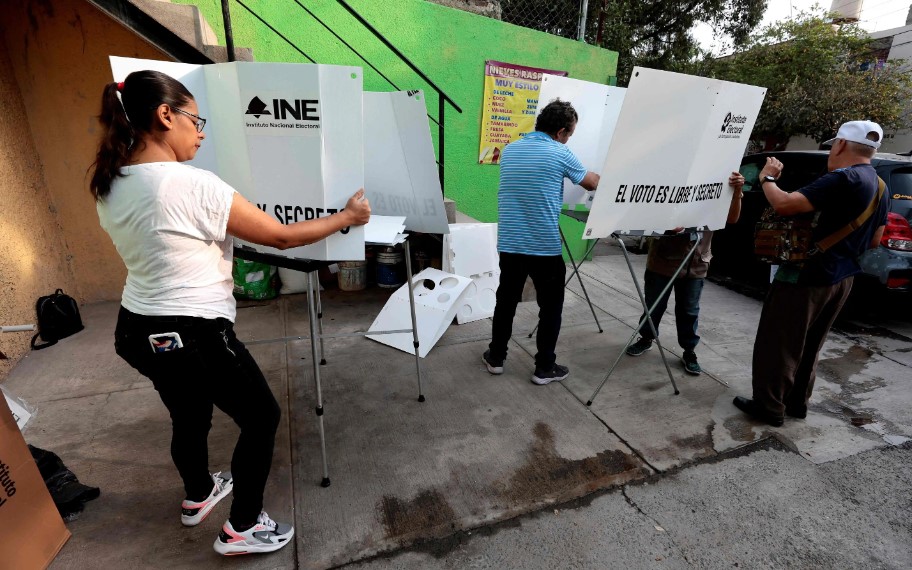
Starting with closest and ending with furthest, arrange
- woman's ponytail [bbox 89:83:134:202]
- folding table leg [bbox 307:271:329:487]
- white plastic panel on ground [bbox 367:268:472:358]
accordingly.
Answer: woman's ponytail [bbox 89:83:134:202] < folding table leg [bbox 307:271:329:487] < white plastic panel on ground [bbox 367:268:472:358]

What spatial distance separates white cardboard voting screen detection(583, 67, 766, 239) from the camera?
2.58 m

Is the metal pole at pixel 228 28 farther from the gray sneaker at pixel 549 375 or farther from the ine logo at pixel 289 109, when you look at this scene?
the gray sneaker at pixel 549 375

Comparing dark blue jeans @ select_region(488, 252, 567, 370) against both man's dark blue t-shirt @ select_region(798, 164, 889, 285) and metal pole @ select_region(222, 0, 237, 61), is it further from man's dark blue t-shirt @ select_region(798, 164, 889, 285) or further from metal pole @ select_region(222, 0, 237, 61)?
metal pole @ select_region(222, 0, 237, 61)

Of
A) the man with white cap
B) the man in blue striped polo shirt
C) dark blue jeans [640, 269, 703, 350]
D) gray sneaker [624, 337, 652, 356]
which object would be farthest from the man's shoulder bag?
gray sneaker [624, 337, 652, 356]

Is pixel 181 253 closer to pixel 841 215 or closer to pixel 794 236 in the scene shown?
pixel 794 236

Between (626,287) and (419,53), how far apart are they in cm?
373

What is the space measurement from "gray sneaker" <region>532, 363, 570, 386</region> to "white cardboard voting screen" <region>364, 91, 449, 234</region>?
1.39 m

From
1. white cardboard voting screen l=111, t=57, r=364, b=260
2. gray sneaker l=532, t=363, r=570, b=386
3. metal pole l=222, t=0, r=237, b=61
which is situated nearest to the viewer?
white cardboard voting screen l=111, t=57, r=364, b=260

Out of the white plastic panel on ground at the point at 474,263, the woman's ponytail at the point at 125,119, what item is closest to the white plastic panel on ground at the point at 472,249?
the white plastic panel on ground at the point at 474,263

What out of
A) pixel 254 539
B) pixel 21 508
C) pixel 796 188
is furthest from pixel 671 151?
pixel 796 188

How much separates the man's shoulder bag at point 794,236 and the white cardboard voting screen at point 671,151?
0.39m

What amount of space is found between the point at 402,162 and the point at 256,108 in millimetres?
921

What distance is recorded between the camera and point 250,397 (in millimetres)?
1688

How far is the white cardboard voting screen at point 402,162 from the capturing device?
2496mm
